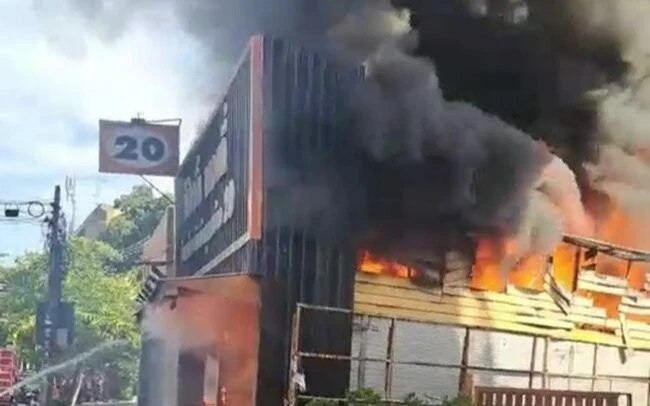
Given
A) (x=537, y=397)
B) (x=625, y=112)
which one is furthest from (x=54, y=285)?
(x=625, y=112)

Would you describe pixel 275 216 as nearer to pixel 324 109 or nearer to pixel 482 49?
pixel 324 109

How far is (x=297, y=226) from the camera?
5.81 metres

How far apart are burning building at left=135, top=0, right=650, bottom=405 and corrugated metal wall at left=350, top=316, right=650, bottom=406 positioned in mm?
13

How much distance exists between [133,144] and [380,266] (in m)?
1.68

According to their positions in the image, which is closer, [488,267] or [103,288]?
[488,267]

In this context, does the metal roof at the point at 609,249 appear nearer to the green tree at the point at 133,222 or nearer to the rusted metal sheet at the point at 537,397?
the rusted metal sheet at the point at 537,397

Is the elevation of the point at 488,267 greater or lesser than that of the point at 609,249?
lesser

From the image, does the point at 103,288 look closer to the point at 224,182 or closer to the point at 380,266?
the point at 224,182

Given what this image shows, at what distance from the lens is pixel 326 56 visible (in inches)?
231

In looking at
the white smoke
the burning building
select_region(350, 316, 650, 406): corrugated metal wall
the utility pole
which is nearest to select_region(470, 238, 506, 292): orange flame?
the burning building

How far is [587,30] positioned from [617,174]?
1268 mm

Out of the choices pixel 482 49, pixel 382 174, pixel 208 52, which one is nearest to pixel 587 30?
pixel 482 49

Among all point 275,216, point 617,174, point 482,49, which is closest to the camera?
point 275,216

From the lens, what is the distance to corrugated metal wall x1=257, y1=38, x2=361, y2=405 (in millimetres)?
5746
